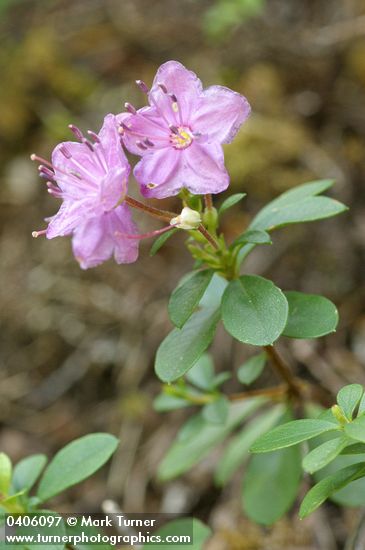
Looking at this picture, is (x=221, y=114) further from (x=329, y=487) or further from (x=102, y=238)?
(x=329, y=487)

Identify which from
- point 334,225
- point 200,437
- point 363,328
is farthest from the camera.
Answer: point 334,225

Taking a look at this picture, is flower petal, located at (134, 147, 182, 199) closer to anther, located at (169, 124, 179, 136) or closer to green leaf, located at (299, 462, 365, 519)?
anther, located at (169, 124, 179, 136)

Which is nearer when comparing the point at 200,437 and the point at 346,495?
the point at 346,495

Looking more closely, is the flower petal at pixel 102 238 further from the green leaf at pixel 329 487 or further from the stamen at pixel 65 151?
the green leaf at pixel 329 487

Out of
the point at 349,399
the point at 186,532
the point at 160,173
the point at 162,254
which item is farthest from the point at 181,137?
the point at 162,254

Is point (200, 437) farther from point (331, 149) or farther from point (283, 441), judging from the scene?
point (331, 149)

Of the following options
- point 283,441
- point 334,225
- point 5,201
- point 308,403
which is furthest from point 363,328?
point 5,201
